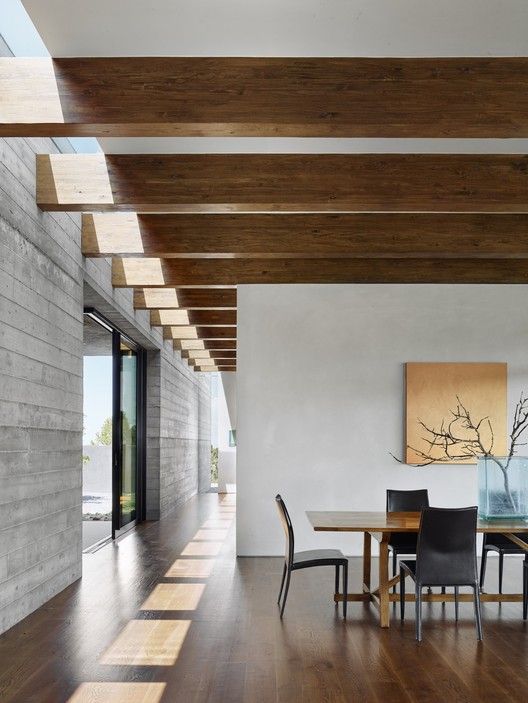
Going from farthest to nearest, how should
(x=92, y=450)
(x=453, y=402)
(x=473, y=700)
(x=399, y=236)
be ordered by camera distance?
1. (x=92, y=450)
2. (x=453, y=402)
3. (x=399, y=236)
4. (x=473, y=700)

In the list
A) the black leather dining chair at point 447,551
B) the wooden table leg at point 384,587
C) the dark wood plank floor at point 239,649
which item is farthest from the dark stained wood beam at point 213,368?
the black leather dining chair at point 447,551

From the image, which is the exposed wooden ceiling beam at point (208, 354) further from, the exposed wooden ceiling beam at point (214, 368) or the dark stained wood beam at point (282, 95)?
the dark stained wood beam at point (282, 95)

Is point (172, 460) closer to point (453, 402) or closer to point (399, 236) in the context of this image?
A: point (453, 402)

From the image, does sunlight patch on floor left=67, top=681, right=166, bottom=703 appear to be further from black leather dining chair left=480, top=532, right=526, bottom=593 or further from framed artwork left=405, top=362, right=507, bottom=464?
framed artwork left=405, top=362, right=507, bottom=464

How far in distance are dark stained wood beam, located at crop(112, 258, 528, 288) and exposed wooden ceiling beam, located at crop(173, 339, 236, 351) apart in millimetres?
5280

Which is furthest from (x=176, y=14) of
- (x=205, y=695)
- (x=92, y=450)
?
(x=92, y=450)

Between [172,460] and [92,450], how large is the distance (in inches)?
52.9

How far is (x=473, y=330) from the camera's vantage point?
8.50m

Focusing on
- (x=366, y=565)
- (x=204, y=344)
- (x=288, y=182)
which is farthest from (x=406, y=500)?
(x=204, y=344)

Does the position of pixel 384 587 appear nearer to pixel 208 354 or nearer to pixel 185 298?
pixel 185 298

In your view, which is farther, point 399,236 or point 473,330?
point 473,330

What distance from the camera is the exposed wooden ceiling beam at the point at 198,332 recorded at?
41.9ft

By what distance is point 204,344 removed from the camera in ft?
47.6

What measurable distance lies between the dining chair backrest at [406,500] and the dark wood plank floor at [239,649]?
77 centimetres
